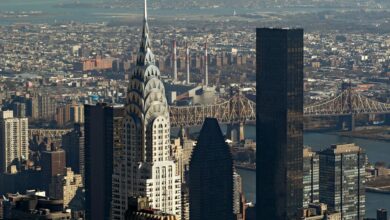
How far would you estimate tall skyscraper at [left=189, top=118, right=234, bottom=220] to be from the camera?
1364 inches

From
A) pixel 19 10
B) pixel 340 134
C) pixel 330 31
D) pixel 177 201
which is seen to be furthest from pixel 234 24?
pixel 177 201

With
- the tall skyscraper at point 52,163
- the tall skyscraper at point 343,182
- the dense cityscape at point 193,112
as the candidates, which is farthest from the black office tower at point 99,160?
the tall skyscraper at point 52,163

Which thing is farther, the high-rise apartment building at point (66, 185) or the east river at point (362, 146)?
the east river at point (362, 146)

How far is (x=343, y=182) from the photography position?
123 ft

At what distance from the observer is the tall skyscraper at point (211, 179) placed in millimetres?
34656

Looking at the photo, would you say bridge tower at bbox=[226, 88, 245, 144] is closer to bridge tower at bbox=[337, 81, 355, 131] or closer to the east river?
the east river

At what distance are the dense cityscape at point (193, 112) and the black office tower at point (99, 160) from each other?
0.23 ft

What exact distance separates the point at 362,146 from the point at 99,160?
1919 centimetres

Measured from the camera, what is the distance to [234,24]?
3775 inches

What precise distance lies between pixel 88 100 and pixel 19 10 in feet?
114

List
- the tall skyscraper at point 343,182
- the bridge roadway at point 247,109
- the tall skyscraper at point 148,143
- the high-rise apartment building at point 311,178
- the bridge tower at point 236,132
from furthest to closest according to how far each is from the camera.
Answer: the bridge roadway at point 247,109 → the bridge tower at point 236,132 → the tall skyscraper at point 343,182 → the high-rise apartment building at point 311,178 → the tall skyscraper at point 148,143

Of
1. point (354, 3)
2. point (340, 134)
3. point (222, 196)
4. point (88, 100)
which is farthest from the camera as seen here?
point (354, 3)

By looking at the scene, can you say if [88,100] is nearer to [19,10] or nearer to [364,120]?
[364,120]

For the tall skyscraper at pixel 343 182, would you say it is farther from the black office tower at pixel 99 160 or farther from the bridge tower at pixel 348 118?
the bridge tower at pixel 348 118
